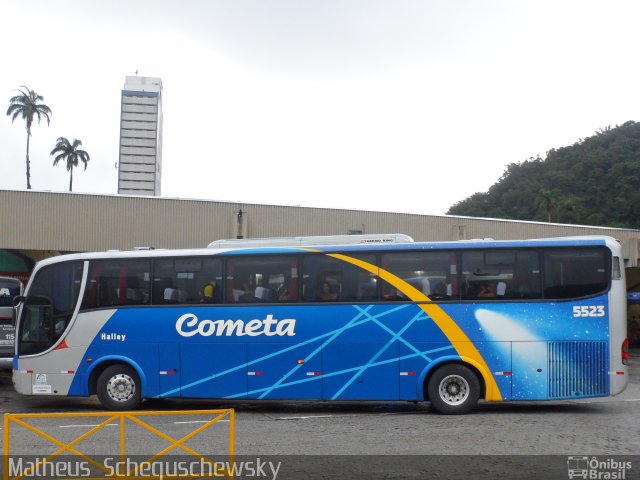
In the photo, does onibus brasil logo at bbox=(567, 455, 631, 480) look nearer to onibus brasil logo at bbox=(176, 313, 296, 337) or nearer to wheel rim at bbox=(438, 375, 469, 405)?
wheel rim at bbox=(438, 375, 469, 405)

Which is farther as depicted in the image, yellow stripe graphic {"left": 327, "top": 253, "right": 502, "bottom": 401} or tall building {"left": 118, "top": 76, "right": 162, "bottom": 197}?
tall building {"left": 118, "top": 76, "right": 162, "bottom": 197}

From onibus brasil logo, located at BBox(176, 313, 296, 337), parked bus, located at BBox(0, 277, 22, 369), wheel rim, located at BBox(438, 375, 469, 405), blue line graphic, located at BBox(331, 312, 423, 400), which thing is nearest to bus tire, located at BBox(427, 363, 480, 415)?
wheel rim, located at BBox(438, 375, 469, 405)

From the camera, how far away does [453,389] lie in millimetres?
13023

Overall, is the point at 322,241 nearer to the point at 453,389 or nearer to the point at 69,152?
the point at 453,389

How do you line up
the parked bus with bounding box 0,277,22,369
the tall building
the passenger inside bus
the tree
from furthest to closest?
1. the tall building
2. the tree
3. the parked bus with bounding box 0,277,22,369
4. the passenger inside bus

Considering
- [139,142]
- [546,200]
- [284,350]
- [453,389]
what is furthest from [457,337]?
[139,142]

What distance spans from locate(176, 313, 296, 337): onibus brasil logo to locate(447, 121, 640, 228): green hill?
5312 cm

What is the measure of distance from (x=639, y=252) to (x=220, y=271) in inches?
1003

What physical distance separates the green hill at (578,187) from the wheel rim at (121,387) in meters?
54.1

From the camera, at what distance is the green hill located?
6269 centimetres

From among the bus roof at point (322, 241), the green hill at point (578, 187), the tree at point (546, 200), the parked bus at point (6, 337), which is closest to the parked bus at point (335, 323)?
the bus roof at point (322, 241)

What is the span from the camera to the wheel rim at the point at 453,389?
13.0 meters

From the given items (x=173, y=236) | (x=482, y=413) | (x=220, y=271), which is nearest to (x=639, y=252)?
(x=173, y=236)

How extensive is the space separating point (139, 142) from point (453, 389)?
7038cm
